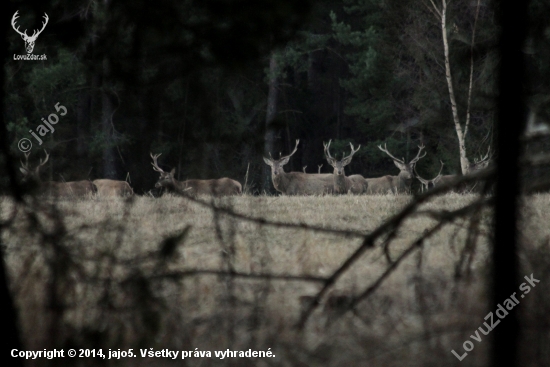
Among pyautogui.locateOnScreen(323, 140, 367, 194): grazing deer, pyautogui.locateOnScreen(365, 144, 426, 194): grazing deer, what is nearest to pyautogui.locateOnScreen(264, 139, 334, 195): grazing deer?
pyautogui.locateOnScreen(323, 140, 367, 194): grazing deer

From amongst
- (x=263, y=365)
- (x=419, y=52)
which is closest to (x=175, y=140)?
(x=263, y=365)

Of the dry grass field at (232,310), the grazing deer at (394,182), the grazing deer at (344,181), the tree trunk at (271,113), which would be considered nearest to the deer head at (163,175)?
the dry grass field at (232,310)

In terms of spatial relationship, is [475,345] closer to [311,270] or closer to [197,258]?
[311,270]

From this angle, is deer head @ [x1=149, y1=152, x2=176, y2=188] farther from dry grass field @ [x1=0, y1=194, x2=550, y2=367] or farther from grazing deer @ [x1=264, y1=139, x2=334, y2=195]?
grazing deer @ [x1=264, y1=139, x2=334, y2=195]

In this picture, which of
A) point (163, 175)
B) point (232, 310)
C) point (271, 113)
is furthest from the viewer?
point (163, 175)

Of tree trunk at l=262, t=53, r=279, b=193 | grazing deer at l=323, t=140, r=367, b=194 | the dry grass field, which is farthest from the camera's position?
grazing deer at l=323, t=140, r=367, b=194

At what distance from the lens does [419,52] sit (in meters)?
15.0

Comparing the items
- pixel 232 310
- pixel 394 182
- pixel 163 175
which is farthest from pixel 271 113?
pixel 394 182

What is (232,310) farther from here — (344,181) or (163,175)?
(344,181)

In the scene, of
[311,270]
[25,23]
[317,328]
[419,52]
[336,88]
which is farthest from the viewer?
[336,88]

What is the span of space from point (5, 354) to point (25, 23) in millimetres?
1457

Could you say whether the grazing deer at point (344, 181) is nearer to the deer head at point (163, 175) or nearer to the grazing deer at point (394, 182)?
the grazing deer at point (394, 182)

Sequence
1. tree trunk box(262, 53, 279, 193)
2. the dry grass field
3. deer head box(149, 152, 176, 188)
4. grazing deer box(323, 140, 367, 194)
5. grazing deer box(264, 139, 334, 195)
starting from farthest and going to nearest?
grazing deer box(264, 139, 334, 195) < grazing deer box(323, 140, 367, 194) < tree trunk box(262, 53, 279, 193) < deer head box(149, 152, 176, 188) < the dry grass field

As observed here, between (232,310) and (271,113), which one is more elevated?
(271,113)
